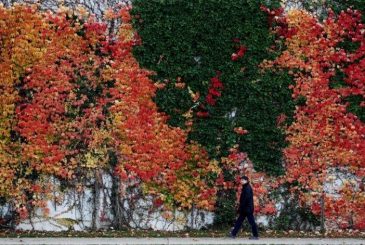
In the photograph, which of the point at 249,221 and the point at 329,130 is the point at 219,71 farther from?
the point at 249,221

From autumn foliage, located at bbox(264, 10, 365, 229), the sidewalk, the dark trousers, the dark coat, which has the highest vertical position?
autumn foliage, located at bbox(264, 10, 365, 229)

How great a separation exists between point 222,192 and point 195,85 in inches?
117

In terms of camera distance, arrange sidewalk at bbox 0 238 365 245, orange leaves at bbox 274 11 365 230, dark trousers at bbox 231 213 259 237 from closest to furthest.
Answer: sidewalk at bbox 0 238 365 245
dark trousers at bbox 231 213 259 237
orange leaves at bbox 274 11 365 230

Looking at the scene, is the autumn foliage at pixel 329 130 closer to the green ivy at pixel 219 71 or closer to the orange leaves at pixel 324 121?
the orange leaves at pixel 324 121

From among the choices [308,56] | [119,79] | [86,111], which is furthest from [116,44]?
[308,56]

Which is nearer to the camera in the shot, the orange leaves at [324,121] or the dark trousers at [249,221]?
the dark trousers at [249,221]

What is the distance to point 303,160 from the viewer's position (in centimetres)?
1529

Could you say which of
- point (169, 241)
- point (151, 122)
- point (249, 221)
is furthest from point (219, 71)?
point (169, 241)

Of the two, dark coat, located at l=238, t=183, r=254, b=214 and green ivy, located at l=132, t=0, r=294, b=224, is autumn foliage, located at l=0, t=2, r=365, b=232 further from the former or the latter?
dark coat, located at l=238, t=183, r=254, b=214

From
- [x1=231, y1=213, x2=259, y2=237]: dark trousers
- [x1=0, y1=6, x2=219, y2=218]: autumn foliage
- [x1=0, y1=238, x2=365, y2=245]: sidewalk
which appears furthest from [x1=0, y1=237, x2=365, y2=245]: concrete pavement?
[x1=0, y1=6, x2=219, y2=218]: autumn foliage

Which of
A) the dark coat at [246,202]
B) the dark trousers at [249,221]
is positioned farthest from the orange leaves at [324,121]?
the dark trousers at [249,221]

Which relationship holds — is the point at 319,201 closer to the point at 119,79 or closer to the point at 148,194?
the point at 148,194

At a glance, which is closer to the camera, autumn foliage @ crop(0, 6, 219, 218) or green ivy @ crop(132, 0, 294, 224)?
autumn foliage @ crop(0, 6, 219, 218)

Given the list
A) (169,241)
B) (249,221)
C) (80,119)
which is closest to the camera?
(169,241)
